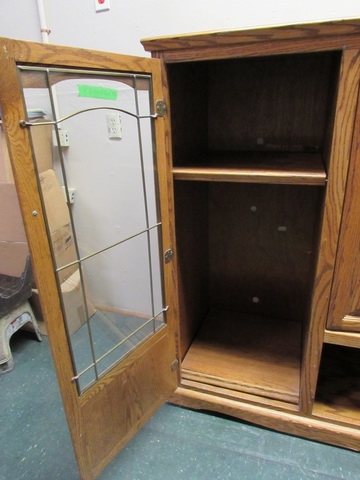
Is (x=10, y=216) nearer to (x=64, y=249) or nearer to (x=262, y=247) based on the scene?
(x=64, y=249)

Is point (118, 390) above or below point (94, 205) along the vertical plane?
below

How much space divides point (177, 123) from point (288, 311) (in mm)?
1071

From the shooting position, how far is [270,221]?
149 centimetres

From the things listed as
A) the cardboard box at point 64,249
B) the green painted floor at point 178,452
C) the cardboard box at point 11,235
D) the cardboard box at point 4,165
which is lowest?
the green painted floor at point 178,452

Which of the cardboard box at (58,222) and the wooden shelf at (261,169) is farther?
the wooden shelf at (261,169)

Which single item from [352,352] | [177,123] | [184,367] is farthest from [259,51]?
[352,352]

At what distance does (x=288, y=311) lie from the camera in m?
1.64

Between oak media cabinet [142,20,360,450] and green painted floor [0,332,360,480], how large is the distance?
60 mm

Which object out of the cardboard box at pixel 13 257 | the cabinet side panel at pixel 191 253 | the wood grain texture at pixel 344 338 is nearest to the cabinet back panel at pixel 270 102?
the cabinet side panel at pixel 191 253

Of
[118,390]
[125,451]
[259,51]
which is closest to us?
[259,51]

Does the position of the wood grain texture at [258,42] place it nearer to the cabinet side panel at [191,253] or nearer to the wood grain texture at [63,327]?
the wood grain texture at [63,327]

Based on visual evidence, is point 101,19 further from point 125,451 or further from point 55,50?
point 125,451

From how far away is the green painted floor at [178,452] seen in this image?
3.58ft

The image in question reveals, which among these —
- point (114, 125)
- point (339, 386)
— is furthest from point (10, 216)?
point (339, 386)
